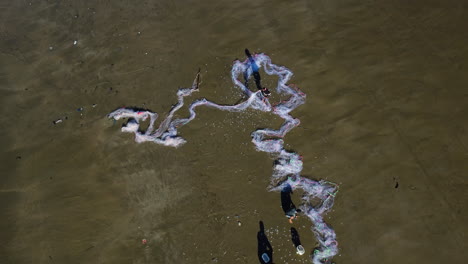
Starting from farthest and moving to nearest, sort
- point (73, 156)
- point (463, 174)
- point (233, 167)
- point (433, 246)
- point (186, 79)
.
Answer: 1. point (186, 79)
2. point (73, 156)
3. point (233, 167)
4. point (463, 174)
5. point (433, 246)

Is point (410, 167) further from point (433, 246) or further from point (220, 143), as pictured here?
point (220, 143)

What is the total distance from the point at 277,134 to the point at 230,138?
1.47 meters

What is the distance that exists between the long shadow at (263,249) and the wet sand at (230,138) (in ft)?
0.46

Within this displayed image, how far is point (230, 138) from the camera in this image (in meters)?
10.5

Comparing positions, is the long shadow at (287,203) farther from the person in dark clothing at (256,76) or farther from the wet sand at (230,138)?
the person in dark clothing at (256,76)

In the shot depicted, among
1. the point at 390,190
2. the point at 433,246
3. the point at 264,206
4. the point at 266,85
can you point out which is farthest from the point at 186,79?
the point at 433,246

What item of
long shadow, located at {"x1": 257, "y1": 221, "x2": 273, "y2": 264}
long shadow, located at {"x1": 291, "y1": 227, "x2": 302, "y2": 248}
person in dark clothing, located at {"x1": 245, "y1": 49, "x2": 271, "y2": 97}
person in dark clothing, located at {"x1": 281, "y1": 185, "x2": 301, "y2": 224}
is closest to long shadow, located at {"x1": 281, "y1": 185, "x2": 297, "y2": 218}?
person in dark clothing, located at {"x1": 281, "y1": 185, "x2": 301, "y2": 224}

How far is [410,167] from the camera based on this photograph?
9359 mm

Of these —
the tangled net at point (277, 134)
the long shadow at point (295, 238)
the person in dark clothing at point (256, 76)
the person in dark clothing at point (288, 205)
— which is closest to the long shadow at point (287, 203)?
the person in dark clothing at point (288, 205)

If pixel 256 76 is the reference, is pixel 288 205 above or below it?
below

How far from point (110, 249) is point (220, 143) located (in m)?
4.37

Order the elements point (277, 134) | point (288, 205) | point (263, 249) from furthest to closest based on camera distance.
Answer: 1. point (277, 134)
2. point (288, 205)
3. point (263, 249)

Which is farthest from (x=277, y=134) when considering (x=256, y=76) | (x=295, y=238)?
(x=295, y=238)

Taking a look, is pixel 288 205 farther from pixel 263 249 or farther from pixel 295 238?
pixel 263 249
